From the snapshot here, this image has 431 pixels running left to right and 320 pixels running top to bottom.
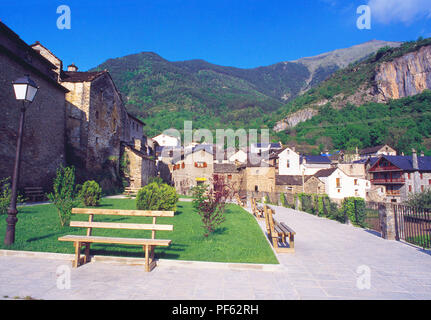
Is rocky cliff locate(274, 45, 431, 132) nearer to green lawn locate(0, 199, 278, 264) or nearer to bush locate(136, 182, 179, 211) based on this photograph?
bush locate(136, 182, 179, 211)

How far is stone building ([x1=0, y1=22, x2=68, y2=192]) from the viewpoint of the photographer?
1432 centimetres

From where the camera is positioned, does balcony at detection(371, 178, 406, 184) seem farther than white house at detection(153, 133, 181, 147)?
No

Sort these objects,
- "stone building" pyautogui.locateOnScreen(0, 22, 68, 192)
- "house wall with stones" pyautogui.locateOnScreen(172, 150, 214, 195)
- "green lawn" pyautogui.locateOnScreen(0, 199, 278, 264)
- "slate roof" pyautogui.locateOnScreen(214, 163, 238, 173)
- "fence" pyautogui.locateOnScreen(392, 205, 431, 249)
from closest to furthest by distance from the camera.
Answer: "green lawn" pyautogui.locateOnScreen(0, 199, 278, 264) < "fence" pyautogui.locateOnScreen(392, 205, 431, 249) < "stone building" pyautogui.locateOnScreen(0, 22, 68, 192) < "house wall with stones" pyautogui.locateOnScreen(172, 150, 214, 195) < "slate roof" pyautogui.locateOnScreen(214, 163, 238, 173)

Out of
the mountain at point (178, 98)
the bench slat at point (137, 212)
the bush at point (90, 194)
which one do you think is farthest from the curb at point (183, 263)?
the mountain at point (178, 98)

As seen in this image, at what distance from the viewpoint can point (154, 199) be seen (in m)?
11.4

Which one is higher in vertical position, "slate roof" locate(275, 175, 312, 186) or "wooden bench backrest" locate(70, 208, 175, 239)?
"slate roof" locate(275, 175, 312, 186)

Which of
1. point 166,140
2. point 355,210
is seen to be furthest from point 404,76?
point 355,210

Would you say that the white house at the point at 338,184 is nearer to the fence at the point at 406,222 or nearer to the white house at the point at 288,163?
the white house at the point at 288,163

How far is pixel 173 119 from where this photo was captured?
86.6 metres

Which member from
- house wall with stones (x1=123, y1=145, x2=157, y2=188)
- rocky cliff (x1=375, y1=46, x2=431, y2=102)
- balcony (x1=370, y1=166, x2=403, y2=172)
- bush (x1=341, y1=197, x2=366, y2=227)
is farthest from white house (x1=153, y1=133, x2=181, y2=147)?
rocky cliff (x1=375, y1=46, x2=431, y2=102)

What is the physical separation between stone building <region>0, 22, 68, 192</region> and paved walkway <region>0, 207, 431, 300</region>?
42.9 feet

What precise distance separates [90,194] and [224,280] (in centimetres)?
1072
